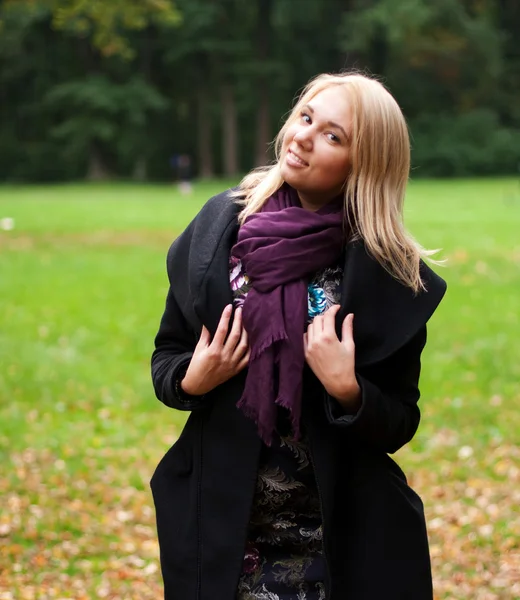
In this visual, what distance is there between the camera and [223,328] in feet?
7.50

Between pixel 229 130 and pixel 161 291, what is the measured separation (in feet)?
130

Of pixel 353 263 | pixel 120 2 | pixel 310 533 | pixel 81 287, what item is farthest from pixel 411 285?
pixel 120 2

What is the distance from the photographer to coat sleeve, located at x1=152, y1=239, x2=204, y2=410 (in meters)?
2.44

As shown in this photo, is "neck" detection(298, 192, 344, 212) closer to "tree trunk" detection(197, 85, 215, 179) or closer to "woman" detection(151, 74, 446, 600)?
"woman" detection(151, 74, 446, 600)

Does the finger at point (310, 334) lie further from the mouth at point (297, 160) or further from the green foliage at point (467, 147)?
the green foliage at point (467, 147)

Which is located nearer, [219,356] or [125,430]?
[219,356]

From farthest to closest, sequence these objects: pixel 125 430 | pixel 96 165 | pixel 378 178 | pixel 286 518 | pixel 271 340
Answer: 1. pixel 96 165
2. pixel 125 430
3. pixel 286 518
4. pixel 378 178
5. pixel 271 340

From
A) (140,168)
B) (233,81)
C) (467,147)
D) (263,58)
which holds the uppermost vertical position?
(263,58)

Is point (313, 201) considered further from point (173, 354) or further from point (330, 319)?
point (173, 354)

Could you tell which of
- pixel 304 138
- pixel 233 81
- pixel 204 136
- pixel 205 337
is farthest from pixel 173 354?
pixel 233 81

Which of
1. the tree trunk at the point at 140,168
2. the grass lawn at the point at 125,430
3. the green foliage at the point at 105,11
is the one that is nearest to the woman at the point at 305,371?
the grass lawn at the point at 125,430

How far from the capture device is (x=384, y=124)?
7.52 ft

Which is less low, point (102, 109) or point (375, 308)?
point (375, 308)

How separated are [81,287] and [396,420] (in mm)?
11890
